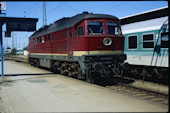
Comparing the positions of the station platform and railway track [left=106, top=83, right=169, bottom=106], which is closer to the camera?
the station platform

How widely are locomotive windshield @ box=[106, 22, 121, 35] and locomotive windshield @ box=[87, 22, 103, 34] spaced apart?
481 millimetres

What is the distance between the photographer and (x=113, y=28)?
12.0 m

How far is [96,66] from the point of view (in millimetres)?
10555

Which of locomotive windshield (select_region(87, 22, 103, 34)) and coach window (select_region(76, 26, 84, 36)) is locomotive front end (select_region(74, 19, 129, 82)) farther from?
coach window (select_region(76, 26, 84, 36))

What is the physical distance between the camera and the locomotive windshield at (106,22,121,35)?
11.7 metres

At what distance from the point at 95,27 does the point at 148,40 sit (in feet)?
12.6

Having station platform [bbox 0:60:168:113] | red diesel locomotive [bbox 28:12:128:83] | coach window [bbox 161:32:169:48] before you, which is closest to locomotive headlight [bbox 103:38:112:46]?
red diesel locomotive [bbox 28:12:128:83]

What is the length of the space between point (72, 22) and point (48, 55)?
18.2 feet

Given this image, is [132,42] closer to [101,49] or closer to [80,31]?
[101,49]

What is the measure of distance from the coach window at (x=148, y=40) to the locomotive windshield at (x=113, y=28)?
7.22ft

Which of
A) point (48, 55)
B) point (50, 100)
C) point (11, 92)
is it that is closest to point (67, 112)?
point (50, 100)

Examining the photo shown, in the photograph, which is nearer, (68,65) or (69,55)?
(69,55)

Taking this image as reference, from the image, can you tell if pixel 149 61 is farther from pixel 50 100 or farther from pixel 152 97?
pixel 50 100

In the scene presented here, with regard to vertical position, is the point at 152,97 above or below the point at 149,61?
below
